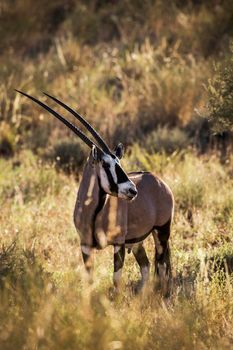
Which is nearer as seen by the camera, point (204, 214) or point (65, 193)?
point (204, 214)

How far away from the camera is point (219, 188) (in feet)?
33.8

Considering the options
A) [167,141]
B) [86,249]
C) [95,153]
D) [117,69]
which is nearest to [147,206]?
[86,249]

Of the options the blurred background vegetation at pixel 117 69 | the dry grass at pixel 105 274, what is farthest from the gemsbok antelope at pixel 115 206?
the blurred background vegetation at pixel 117 69

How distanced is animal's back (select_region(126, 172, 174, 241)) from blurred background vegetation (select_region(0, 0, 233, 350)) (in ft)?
1.65

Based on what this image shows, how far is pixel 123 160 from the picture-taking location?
11492 millimetres

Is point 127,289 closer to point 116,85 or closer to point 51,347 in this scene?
point 51,347

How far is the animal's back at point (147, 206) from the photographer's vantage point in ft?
22.6

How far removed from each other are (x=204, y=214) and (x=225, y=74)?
2078mm

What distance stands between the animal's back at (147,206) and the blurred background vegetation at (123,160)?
0.50 meters

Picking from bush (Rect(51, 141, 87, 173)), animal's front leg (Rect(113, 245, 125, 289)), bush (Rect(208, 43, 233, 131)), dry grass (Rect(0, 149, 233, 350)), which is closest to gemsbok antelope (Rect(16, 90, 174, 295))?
animal's front leg (Rect(113, 245, 125, 289))

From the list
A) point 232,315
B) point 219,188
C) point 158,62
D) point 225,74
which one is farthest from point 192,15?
point 232,315

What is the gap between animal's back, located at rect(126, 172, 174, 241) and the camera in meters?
6.88

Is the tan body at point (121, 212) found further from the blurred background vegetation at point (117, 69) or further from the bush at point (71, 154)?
the bush at point (71, 154)

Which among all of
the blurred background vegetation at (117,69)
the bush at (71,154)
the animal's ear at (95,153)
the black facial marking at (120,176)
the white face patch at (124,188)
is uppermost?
the blurred background vegetation at (117,69)
